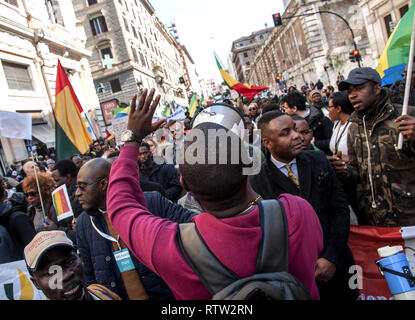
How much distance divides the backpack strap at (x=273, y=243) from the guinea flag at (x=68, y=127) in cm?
442

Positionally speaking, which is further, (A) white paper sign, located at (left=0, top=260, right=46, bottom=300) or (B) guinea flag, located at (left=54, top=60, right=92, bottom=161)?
(B) guinea flag, located at (left=54, top=60, right=92, bottom=161)

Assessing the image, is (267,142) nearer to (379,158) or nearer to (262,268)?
(379,158)

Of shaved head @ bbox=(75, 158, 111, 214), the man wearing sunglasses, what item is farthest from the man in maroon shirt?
shaved head @ bbox=(75, 158, 111, 214)

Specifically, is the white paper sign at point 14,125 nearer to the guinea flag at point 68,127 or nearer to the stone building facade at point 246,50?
the guinea flag at point 68,127

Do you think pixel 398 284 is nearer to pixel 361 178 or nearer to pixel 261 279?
pixel 261 279

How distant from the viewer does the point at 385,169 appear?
2666mm

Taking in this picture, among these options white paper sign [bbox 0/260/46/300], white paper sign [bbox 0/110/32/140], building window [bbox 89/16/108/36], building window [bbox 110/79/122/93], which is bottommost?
white paper sign [bbox 0/260/46/300]

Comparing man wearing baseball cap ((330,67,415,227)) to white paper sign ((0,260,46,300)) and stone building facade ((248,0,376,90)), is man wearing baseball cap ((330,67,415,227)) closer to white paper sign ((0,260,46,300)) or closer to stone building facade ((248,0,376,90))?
white paper sign ((0,260,46,300))

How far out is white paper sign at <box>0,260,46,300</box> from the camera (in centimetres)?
241

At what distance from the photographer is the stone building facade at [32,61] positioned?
1338 centimetres

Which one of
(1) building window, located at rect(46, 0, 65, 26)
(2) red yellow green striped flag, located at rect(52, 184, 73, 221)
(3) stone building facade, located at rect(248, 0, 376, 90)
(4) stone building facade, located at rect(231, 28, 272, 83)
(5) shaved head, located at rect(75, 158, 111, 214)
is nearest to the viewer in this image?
(5) shaved head, located at rect(75, 158, 111, 214)

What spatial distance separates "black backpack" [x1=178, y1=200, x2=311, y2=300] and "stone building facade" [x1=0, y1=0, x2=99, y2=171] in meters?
14.2
